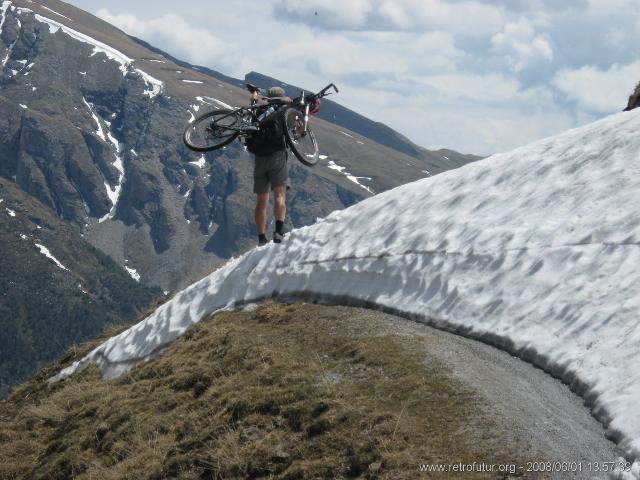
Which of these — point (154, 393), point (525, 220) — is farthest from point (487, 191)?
point (154, 393)

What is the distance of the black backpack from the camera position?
19.1 metres

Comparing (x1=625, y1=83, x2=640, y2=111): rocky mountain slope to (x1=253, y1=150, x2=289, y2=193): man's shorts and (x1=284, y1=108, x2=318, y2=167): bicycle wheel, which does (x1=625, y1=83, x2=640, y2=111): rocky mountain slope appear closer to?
(x1=284, y1=108, x2=318, y2=167): bicycle wheel

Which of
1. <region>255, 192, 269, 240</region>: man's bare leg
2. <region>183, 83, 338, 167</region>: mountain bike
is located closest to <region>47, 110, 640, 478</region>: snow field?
<region>255, 192, 269, 240</region>: man's bare leg

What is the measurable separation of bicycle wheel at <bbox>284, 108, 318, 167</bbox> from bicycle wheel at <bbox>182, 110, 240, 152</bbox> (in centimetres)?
129

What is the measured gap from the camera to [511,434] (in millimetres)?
9141

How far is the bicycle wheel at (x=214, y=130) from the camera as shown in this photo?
20.2 m

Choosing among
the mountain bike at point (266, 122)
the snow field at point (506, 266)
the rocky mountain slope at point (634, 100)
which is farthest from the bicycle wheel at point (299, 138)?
the rocky mountain slope at point (634, 100)

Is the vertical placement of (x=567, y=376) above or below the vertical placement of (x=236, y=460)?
above

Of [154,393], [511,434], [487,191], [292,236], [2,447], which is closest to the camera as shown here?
[511,434]

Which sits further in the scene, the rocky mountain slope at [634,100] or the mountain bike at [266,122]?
the rocky mountain slope at [634,100]

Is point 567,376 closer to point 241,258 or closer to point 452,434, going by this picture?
point 452,434

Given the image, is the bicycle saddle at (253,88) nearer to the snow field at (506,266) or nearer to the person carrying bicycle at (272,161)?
the person carrying bicycle at (272,161)

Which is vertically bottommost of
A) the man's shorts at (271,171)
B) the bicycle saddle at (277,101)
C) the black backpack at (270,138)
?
the man's shorts at (271,171)

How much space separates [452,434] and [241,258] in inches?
437
